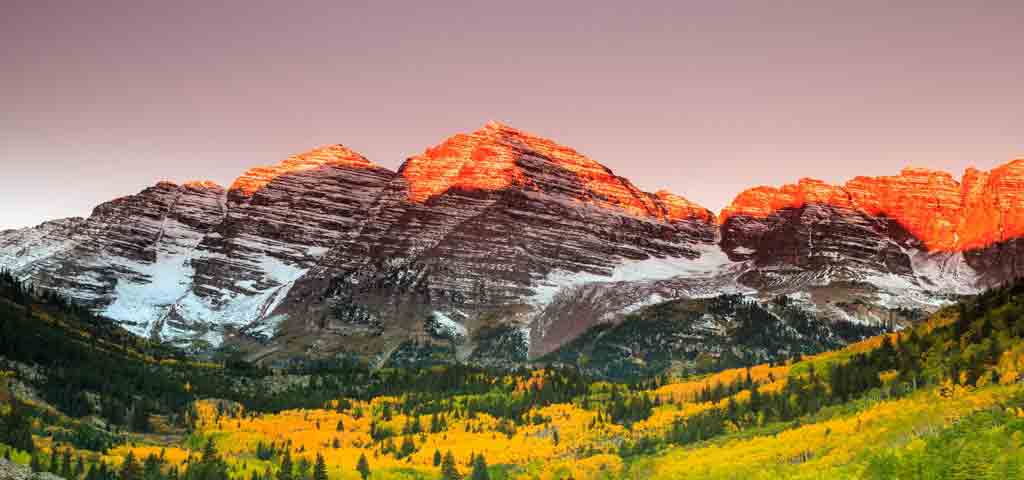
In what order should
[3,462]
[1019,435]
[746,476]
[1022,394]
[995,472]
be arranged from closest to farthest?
[995,472] → [1019,435] → [3,462] → [1022,394] → [746,476]

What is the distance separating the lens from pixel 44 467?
655 ft

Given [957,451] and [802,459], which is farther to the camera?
[802,459]

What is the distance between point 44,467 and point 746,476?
127421 millimetres

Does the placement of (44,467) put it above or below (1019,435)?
below

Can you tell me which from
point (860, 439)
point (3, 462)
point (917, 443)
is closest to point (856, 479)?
point (917, 443)

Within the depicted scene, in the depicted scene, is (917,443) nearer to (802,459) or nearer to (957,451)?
(957,451)

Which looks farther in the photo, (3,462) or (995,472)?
(3,462)

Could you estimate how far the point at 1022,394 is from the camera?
Answer: 18212 centimetres

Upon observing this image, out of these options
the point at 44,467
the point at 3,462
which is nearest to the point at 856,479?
the point at 3,462

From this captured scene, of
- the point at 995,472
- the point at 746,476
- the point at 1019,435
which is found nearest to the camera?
the point at 995,472

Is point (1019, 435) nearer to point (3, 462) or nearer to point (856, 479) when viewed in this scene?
point (856, 479)

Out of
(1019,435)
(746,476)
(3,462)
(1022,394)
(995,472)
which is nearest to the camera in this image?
(995,472)

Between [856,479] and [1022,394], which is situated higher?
[1022,394]

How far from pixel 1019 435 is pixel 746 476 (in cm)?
5664
